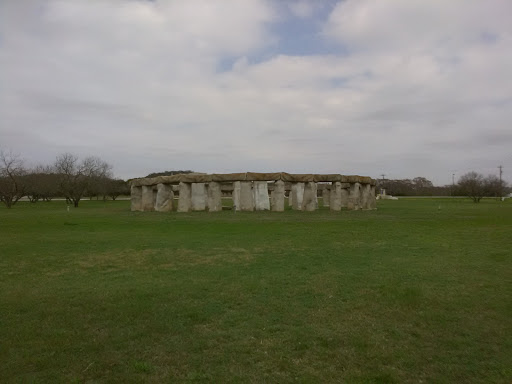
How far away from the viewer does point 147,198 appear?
24.6m

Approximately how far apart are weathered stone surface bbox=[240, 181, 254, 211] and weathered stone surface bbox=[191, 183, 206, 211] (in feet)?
7.83

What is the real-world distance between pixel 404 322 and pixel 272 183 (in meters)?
19.6

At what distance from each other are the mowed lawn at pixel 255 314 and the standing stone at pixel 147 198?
14.9 meters

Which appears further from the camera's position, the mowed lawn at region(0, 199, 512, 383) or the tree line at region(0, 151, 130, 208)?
the tree line at region(0, 151, 130, 208)

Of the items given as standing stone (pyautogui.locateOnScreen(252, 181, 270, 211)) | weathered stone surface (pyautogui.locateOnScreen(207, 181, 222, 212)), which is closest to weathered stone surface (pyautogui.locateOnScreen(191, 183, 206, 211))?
weathered stone surface (pyautogui.locateOnScreen(207, 181, 222, 212))

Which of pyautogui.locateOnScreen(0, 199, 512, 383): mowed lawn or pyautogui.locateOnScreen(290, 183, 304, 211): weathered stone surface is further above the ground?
pyautogui.locateOnScreen(290, 183, 304, 211): weathered stone surface

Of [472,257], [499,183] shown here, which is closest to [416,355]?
[472,257]

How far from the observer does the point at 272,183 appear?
78.7 feet

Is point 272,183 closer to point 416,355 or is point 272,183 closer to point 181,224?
point 181,224

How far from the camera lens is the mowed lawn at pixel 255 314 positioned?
135 inches

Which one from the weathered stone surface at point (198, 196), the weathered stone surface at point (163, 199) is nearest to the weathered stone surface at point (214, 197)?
the weathered stone surface at point (198, 196)

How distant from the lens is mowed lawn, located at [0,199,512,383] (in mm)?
3432

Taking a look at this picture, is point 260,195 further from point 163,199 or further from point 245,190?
point 163,199

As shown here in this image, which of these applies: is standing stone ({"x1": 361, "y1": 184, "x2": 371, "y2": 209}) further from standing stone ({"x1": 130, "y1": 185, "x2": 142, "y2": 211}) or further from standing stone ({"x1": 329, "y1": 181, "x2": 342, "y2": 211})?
standing stone ({"x1": 130, "y1": 185, "x2": 142, "y2": 211})
